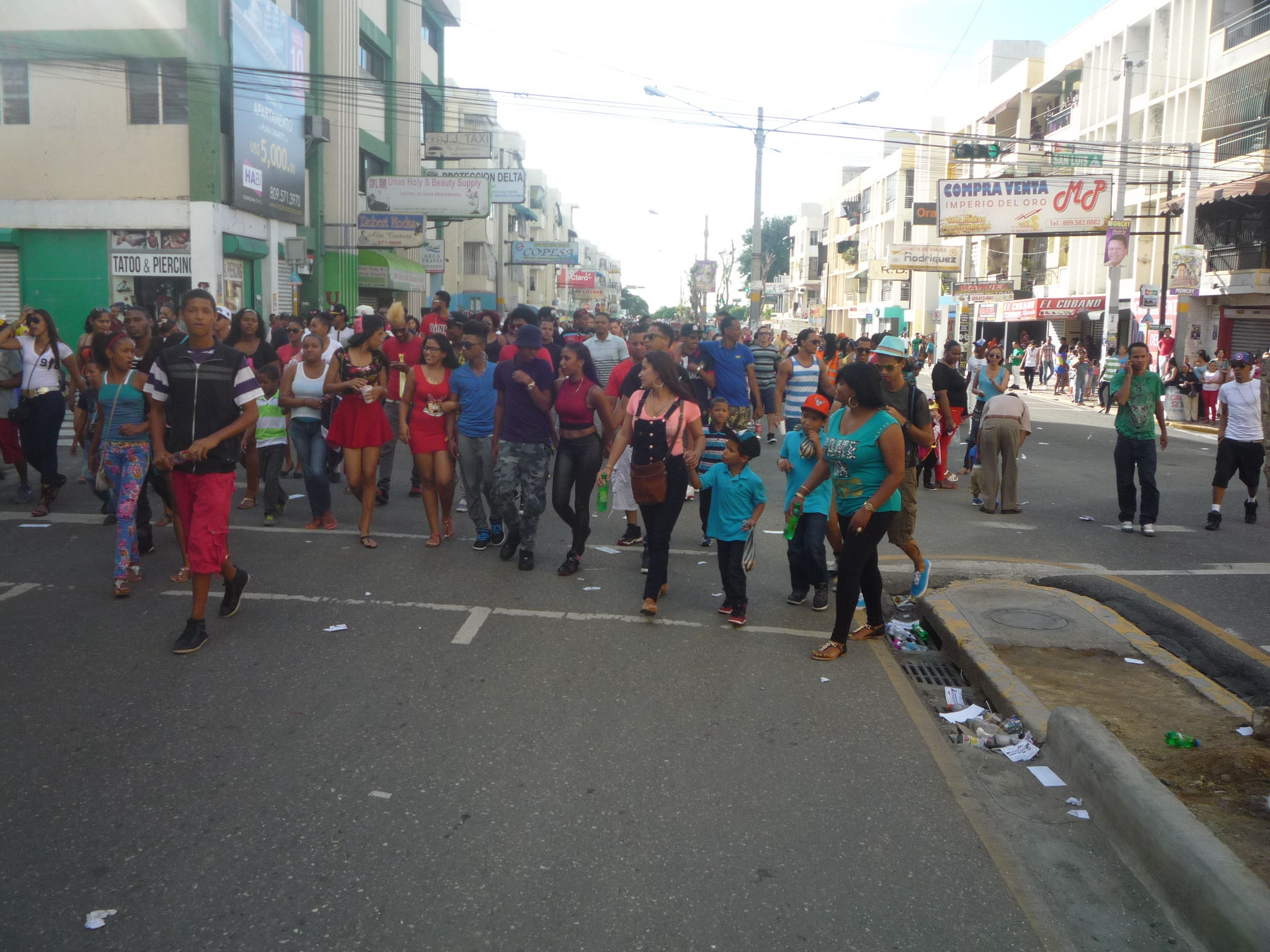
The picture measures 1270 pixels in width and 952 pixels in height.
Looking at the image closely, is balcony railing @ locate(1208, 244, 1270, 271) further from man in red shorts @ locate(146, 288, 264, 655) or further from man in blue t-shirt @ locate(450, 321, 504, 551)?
man in red shorts @ locate(146, 288, 264, 655)

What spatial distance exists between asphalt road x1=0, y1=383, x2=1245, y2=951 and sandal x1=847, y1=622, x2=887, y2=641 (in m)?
0.17

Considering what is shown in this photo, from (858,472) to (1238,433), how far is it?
22.4 ft

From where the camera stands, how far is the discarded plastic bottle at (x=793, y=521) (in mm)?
6598

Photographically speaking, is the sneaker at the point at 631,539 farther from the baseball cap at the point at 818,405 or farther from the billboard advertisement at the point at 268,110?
the billboard advertisement at the point at 268,110

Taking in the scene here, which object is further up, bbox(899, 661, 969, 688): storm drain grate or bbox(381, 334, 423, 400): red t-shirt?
bbox(381, 334, 423, 400): red t-shirt

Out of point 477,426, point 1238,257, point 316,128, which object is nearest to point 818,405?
point 477,426

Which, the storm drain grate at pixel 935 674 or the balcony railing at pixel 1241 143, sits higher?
the balcony railing at pixel 1241 143

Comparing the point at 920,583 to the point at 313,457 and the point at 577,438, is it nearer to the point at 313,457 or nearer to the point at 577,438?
the point at 577,438

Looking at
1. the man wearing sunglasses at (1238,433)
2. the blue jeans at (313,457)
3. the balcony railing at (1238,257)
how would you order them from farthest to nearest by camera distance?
1. the balcony railing at (1238,257)
2. the man wearing sunglasses at (1238,433)
3. the blue jeans at (313,457)

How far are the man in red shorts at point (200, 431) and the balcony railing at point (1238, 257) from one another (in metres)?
30.4

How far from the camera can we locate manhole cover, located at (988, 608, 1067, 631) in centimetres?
696

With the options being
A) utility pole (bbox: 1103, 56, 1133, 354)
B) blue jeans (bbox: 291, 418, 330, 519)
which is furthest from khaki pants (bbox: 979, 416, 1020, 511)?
utility pole (bbox: 1103, 56, 1133, 354)

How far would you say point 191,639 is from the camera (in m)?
5.86

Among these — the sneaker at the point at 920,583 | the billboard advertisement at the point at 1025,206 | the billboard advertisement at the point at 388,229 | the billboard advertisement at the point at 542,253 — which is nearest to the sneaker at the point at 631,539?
the sneaker at the point at 920,583
